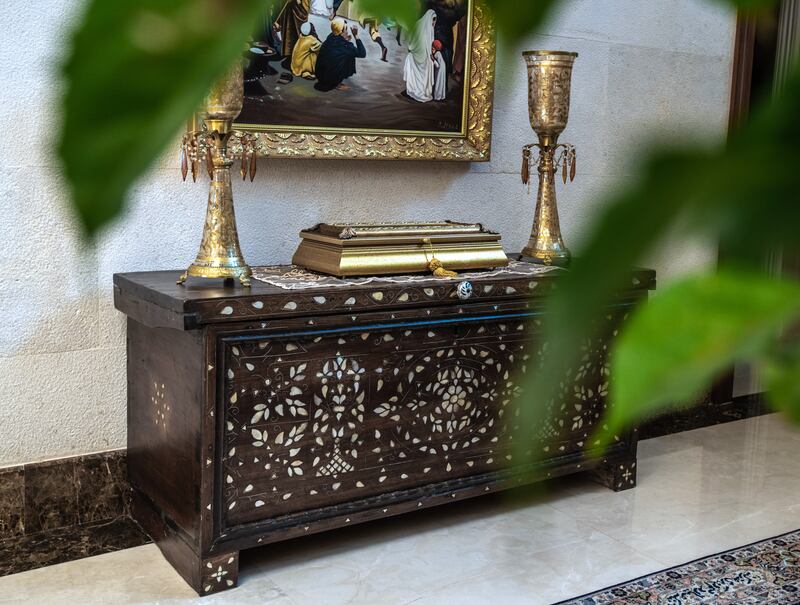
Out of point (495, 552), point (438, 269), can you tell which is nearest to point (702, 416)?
point (495, 552)

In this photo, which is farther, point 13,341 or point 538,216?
point 538,216

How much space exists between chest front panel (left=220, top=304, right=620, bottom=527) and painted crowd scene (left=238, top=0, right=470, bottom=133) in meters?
0.72

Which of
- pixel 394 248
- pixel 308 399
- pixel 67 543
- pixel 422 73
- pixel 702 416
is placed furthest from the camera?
pixel 702 416

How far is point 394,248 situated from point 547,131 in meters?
0.77

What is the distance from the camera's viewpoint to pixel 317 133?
2834mm

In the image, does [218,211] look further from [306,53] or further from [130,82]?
[130,82]

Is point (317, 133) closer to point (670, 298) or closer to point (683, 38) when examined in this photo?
point (683, 38)

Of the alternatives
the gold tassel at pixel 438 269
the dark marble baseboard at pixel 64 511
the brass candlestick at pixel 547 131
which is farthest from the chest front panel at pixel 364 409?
the dark marble baseboard at pixel 64 511

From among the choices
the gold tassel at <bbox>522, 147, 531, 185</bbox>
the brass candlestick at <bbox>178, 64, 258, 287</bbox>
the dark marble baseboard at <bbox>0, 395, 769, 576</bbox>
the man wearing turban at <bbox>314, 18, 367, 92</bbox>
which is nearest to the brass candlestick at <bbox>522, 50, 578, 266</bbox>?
the gold tassel at <bbox>522, 147, 531, 185</bbox>

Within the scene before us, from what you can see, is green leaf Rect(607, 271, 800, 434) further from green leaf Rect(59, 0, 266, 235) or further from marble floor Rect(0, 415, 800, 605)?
marble floor Rect(0, 415, 800, 605)

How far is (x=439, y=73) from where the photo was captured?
3027mm

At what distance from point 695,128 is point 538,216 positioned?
9.87 feet

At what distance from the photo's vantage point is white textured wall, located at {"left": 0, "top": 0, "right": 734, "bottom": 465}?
2.50 meters

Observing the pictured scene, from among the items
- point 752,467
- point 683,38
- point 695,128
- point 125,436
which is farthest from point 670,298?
point 683,38
